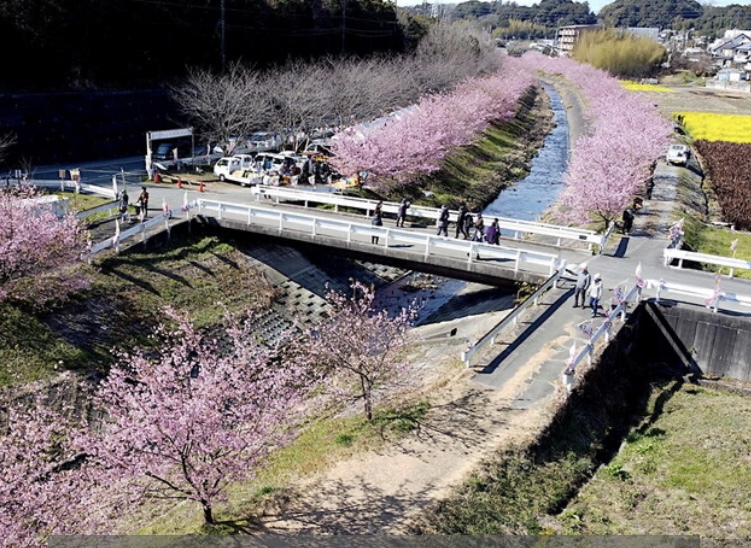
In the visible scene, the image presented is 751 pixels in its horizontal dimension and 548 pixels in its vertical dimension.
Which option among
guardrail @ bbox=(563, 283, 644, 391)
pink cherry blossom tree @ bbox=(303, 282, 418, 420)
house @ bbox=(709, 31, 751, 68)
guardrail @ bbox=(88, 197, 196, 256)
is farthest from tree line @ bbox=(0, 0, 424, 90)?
house @ bbox=(709, 31, 751, 68)

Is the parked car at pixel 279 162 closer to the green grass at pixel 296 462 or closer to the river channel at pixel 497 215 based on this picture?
the river channel at pixel 497 215

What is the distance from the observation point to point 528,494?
1416 cm

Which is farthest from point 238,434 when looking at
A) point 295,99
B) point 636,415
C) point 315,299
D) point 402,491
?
point 295,99

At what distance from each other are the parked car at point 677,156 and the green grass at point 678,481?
127 ft

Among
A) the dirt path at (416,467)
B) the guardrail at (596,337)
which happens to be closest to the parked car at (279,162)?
the guardrail at (596,337)

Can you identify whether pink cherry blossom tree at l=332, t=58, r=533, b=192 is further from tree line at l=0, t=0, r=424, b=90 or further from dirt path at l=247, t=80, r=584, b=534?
dirt path at l=247, t=80, r=584, b=534

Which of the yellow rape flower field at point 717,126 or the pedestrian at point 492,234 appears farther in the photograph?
the yellow rape flower field at point 717,126

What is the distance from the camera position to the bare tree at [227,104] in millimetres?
44750

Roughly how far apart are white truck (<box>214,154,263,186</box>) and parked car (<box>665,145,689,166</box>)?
32416 millimetres

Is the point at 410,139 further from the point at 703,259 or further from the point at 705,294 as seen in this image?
the point at 705,294

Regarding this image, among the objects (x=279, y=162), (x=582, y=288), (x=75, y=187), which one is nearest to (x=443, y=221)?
(x=582, y=288)

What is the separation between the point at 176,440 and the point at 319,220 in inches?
639

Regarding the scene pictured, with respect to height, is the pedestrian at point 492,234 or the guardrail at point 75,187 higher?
the pedestrian at point 492,234

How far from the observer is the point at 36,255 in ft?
71.5
